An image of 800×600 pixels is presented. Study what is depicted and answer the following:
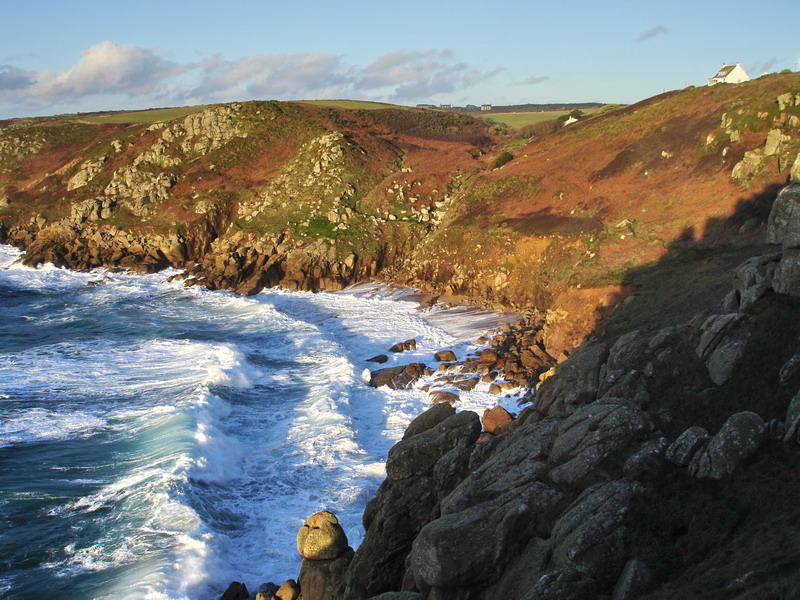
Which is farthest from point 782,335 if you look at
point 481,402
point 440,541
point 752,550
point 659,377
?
point 481,402

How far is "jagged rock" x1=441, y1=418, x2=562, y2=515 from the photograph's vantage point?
15.3 meters

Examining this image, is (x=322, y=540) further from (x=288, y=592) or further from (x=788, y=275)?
(x=788, y=275)

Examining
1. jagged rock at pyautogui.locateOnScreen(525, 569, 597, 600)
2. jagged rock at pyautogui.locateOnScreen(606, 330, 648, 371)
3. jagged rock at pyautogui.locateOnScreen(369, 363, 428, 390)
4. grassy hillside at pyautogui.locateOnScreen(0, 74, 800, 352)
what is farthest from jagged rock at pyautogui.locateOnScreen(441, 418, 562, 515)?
grassy hillside at pyautogui.locateOnScreen(0, 74, 800, 352)

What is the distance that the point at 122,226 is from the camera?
231ft

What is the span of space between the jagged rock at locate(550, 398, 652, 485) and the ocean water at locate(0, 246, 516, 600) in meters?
8.82

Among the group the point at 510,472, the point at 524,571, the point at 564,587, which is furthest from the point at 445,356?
the point at 564,587

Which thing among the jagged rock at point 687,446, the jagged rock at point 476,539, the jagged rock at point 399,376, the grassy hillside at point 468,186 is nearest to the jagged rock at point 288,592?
the jagged rock at point 476,539

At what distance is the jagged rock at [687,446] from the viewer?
14.0m

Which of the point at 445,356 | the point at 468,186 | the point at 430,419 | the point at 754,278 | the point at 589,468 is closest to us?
the point at 589,468

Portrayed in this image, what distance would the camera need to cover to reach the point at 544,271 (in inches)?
1758

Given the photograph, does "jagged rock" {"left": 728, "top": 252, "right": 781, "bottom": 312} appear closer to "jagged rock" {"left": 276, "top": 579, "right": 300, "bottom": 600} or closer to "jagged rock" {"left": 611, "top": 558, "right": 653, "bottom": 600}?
"jagged rock" {"left": 611, "top": 558, "right": 653, "bottom": 600}

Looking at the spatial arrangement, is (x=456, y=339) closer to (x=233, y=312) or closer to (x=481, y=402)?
(x=481, y=402)

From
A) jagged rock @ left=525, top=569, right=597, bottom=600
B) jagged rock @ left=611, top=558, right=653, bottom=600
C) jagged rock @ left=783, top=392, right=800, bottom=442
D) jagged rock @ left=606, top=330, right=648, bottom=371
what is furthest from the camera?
jagged rock @ left=606, top=330, right=648, bottom=371

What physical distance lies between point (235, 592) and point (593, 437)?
11573 millimetres
